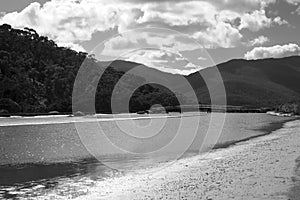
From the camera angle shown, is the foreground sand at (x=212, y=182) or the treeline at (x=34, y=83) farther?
the treeline at (x=34, y=83)

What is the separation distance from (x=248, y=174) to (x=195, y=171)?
5.38 metres

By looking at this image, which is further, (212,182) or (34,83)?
(34,83)

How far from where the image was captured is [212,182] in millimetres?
25094

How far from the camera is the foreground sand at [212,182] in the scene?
21.3 metres

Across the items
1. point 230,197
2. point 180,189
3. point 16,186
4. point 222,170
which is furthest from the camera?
point 222,170

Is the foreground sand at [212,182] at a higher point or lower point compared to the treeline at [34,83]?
lower

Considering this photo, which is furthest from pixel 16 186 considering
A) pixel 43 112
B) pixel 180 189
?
pixel 43 112

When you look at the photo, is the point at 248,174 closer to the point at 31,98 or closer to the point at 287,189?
the point at 287,189

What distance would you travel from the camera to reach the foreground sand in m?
21.3

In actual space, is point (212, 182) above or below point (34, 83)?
below

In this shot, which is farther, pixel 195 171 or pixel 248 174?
pixel 195 171

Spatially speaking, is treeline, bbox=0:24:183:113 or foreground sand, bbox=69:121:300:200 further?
treeline, bbox=0:24:183:113

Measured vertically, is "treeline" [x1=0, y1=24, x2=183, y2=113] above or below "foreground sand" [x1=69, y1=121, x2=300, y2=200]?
above

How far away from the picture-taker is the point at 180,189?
78.8 feet
